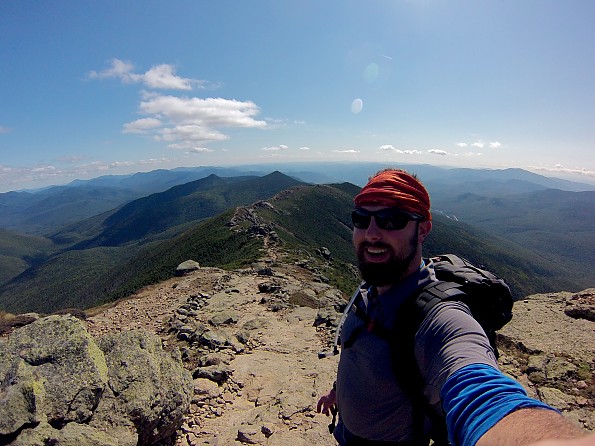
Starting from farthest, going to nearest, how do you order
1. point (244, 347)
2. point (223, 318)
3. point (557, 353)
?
1. point (223, 318)
2. point (244, 347)
3. point (557, 353)

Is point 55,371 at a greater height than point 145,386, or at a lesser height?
greater

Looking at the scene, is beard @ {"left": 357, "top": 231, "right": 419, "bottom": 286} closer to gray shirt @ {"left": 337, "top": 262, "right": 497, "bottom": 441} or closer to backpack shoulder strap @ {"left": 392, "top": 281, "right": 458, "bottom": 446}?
gray shirt @ {"left": 337, "top": 262, "right": 497, "bottom": 441}

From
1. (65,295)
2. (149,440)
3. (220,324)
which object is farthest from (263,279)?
(65,295)

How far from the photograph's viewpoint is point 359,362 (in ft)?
10.9

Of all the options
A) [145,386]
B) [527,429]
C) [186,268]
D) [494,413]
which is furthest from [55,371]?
[186,268]

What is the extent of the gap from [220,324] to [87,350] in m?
9.72

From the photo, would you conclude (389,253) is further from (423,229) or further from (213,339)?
(213,339)

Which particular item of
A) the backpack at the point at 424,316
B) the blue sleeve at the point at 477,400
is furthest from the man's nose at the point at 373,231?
A: the blue sleeve at the point at 477,400

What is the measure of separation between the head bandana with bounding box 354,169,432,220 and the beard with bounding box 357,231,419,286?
1.15ft

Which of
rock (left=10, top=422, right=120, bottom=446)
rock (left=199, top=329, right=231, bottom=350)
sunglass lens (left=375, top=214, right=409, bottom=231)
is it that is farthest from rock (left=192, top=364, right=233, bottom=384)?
sunglass lens (left=375, top=214, right=409, bottom=231)

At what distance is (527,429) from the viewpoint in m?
1.82

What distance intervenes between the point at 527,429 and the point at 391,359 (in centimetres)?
129

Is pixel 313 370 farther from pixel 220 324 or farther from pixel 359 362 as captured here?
pixel 359 362

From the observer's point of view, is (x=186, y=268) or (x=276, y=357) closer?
(x=276, y=357)
